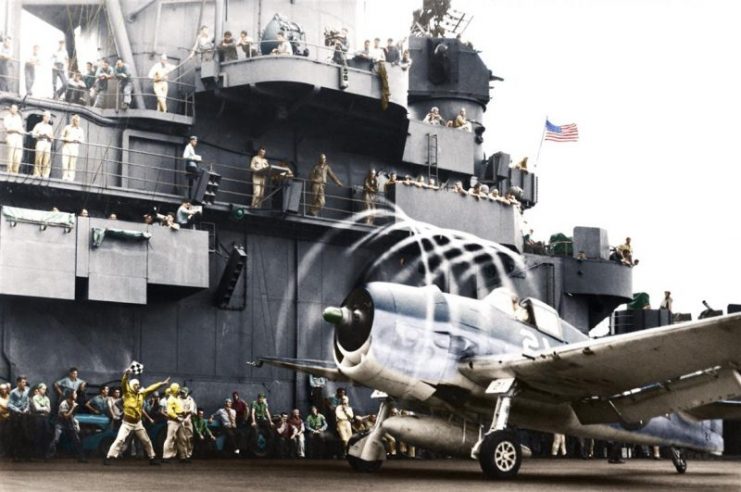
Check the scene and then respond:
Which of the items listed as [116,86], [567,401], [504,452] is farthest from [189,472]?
[116,86]

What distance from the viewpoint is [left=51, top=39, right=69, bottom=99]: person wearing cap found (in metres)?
25.7

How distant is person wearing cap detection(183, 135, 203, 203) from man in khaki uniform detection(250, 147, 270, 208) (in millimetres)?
1548

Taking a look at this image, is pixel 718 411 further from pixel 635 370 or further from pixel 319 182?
pixel 319 182

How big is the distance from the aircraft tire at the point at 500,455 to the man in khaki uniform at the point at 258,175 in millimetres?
10554

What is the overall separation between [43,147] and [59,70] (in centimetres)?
265

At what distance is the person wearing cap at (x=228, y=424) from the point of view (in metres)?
24.6

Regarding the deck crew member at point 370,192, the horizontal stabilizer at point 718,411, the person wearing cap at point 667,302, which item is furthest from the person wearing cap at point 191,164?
the person wearing cap at point 667,302

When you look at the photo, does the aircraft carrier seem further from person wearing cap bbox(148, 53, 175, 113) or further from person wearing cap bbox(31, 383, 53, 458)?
person wearing cap bbox(31, 383, 53, 458)

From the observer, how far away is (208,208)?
26.0 meters

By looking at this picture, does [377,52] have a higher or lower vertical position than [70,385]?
higher

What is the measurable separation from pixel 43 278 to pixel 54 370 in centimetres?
220

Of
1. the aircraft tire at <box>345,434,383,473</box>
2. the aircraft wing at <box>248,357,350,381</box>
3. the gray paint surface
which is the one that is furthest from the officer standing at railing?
the aircraft tire at <box>345,434,383,473</box>

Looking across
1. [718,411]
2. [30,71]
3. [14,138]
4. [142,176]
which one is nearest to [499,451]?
[718,411]

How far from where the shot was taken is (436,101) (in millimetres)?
36625
